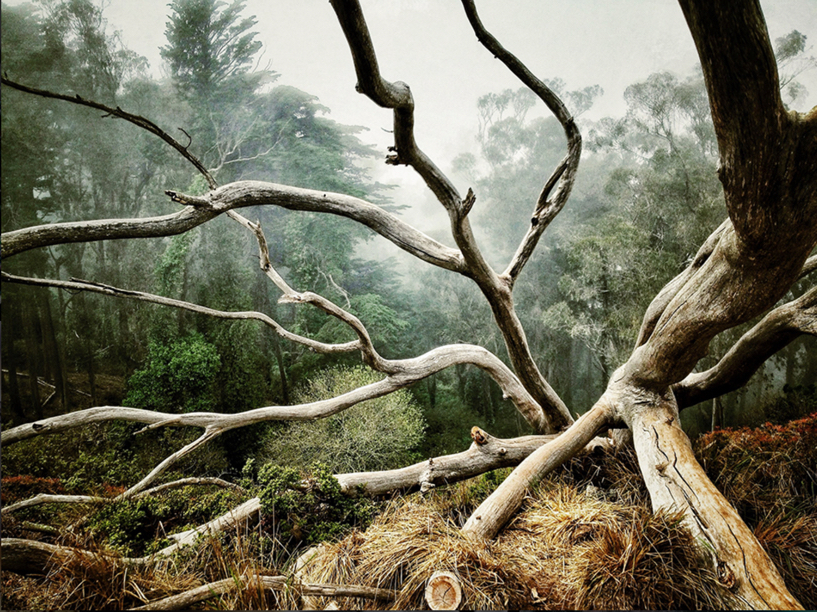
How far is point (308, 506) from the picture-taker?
2346 millimetres

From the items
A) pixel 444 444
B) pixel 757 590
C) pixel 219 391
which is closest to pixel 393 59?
pixel 219 391

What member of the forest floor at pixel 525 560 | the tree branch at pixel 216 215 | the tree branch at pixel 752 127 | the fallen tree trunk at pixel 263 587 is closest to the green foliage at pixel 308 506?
the forest floor at pixel 525 560

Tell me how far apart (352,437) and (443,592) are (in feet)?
11.4

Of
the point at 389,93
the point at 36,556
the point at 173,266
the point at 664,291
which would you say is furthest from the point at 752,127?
the point at 173,266

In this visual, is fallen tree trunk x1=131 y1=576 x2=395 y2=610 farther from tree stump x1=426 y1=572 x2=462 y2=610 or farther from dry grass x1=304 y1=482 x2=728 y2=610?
tree stump x1=426 y1=572 x2=462 y2=610

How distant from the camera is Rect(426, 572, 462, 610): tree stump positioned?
1520 millimetres

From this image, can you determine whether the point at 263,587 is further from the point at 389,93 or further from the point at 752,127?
the point at 752,127

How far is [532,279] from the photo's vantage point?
5.89 meters

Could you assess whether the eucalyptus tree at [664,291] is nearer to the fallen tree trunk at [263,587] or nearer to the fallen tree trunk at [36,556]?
the fallen tree trunk at [36,556]

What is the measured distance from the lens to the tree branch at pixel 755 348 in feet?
7.55

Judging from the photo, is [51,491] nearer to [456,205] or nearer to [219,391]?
[219,391]

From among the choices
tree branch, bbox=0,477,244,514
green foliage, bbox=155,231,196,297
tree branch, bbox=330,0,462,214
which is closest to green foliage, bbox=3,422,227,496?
tree branch, bbox=0,477,244,514

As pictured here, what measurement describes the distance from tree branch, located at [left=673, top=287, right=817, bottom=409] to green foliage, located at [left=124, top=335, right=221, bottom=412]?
4.52 m

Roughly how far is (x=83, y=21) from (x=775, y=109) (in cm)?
557
